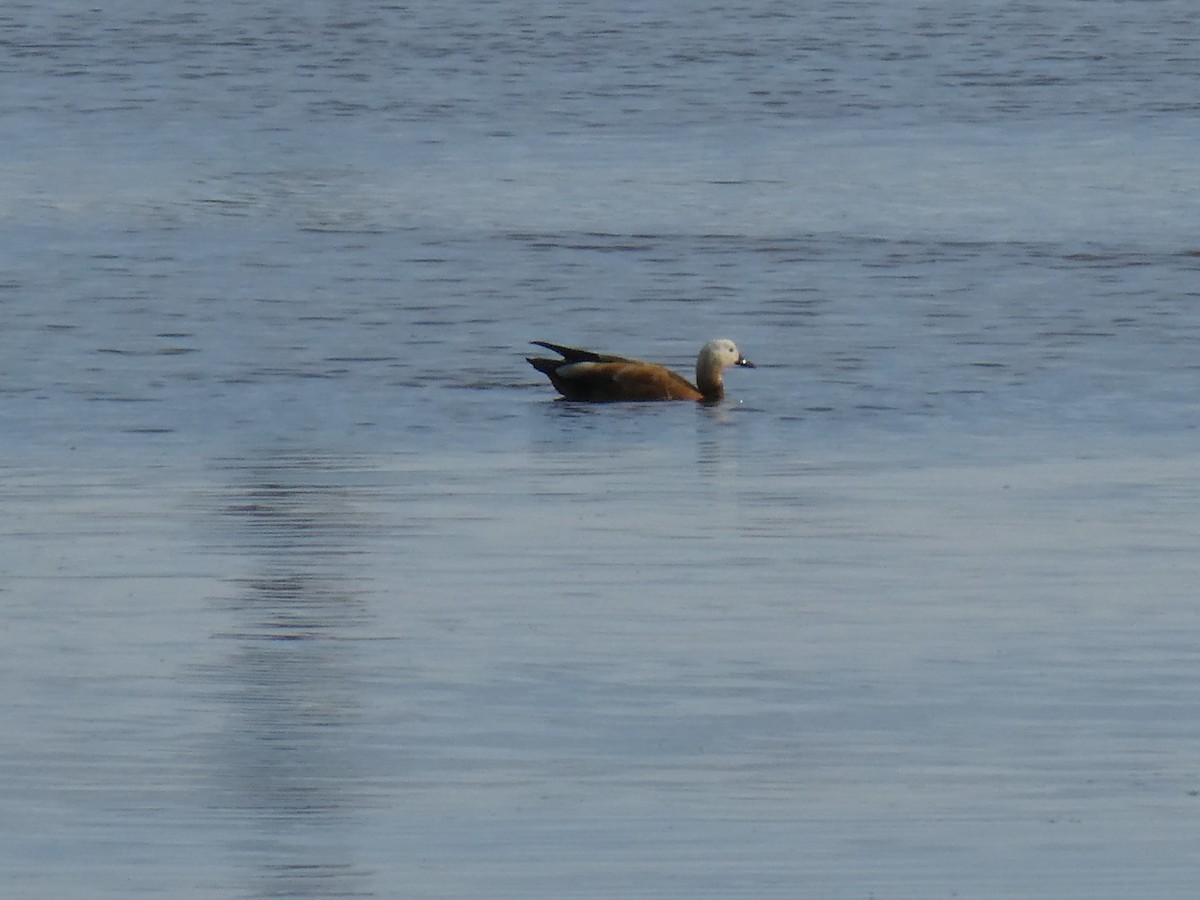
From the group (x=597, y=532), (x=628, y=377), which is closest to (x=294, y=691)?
(x=597, y=532)

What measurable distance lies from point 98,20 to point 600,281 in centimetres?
2811

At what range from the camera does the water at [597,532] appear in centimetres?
676

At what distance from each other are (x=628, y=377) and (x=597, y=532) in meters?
4.72

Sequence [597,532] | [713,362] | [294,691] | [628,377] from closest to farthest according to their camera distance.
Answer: [294,691] → [597,532] → [628,377] → [713,362]

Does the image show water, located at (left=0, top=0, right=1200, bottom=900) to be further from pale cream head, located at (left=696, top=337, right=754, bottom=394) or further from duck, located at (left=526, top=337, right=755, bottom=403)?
pale cream head, located at (left=696, top=337, right=754, bottom=394)

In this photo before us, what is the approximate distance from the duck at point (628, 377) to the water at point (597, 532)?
14 centimetres

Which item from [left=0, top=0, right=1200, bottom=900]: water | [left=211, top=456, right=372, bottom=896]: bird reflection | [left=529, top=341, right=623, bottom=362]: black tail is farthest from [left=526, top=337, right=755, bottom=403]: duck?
[left=211, top=456, right=372, bottom=896]: bird reflection

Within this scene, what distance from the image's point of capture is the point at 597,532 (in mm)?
10312

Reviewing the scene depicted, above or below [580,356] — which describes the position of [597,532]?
above

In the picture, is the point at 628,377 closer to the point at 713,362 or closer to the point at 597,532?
the point at 713,362

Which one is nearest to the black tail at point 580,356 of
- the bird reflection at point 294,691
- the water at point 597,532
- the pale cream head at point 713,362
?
the water at point 597,532

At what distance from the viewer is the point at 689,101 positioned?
3431 cm

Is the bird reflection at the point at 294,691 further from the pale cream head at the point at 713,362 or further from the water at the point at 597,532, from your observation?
the pale cream head at the point at 713,362

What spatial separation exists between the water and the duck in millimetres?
143
